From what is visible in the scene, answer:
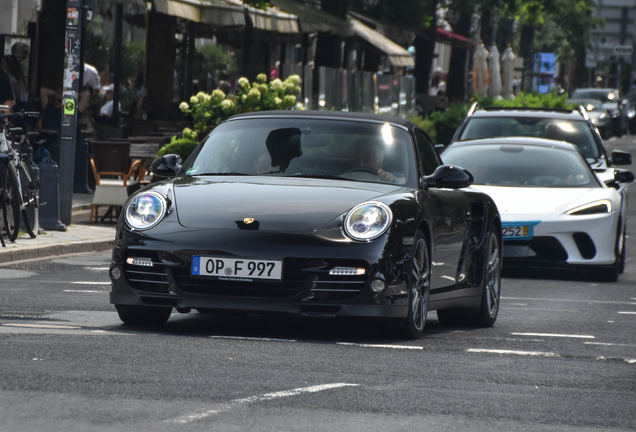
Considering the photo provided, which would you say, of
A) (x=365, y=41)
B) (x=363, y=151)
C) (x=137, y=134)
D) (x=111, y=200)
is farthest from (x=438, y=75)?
(x=363, y=151)

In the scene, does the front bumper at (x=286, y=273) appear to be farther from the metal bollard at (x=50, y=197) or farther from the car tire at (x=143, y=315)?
the metal bollard at (x=50, y=197)

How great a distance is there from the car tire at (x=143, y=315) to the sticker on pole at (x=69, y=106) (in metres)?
7.86

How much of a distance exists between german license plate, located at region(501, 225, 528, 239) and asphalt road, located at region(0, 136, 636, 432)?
3.30m

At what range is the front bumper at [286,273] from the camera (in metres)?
7.37

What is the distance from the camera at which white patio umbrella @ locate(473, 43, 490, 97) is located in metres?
38.8

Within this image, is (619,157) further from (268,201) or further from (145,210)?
(145,210)

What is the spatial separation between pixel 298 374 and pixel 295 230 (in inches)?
53.5

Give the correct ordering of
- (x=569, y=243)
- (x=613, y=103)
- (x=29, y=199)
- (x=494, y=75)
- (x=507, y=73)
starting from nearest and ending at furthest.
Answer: (x=569, y=243), (x=29, y=199), (x=494, y=75), (x=507, y=73), (x=613, y=103)

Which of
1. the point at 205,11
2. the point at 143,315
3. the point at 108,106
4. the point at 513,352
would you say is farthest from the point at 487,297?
the point at 108,106

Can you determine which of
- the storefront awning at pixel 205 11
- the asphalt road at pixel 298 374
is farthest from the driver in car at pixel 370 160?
the storefront awning at pixel 205 11

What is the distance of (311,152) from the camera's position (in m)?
8.38

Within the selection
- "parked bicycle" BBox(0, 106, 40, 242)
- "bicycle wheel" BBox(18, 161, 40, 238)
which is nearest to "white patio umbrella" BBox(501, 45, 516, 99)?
"bicycle wheel" BBox(18, 161, 40, 238)

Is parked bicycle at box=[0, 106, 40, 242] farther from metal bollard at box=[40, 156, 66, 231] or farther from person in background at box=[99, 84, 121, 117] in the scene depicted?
person in background at box=[99, 84, 121, 117]

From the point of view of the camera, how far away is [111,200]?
55.4 ft
